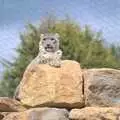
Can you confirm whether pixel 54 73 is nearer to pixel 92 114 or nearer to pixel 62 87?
pixel 62 87

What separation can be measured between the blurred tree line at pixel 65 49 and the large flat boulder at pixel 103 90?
1222 cm

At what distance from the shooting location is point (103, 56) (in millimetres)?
25219

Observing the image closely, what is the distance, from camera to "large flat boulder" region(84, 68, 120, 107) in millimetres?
11102

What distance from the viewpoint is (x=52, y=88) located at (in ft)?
36.6

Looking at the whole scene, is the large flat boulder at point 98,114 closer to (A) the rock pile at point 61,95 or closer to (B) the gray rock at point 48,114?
(A) the rock pile at point 61,95

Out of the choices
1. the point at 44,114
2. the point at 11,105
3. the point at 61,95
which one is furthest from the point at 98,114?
the point at 11,105

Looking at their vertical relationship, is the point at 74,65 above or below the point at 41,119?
above

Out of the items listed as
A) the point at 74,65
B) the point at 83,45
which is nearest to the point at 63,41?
the point at 83,45

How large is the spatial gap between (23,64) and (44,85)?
43.9ft

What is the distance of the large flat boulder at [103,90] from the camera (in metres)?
11.1

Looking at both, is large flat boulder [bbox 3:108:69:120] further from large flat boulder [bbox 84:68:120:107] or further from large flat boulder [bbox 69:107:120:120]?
large flat boulder [bbox 84:68:120:107]

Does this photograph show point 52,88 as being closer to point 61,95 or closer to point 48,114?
point 61,95

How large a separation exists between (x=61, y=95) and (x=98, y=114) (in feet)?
2.71

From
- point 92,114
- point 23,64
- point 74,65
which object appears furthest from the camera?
point 23,64
